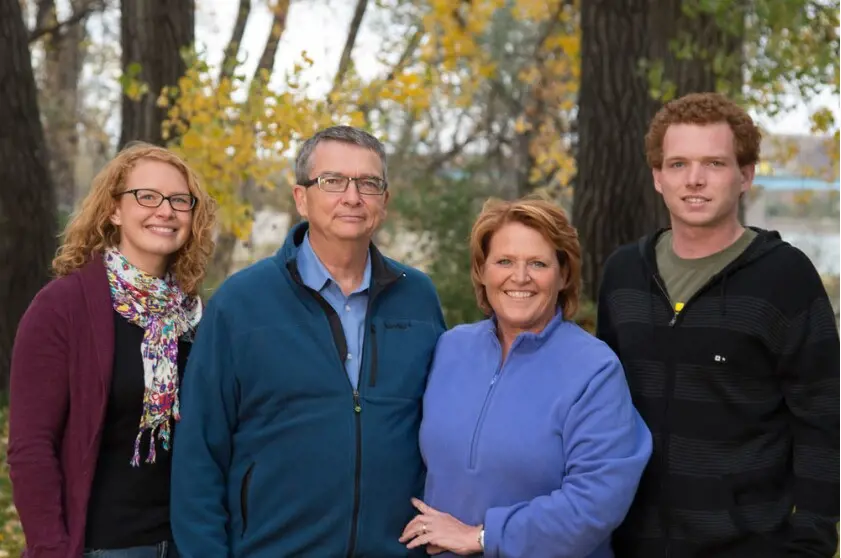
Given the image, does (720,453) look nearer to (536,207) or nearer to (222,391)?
(536,207)

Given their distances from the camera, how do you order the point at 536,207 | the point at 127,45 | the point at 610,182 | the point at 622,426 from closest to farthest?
the point at 622,426 → the point at 536,207 → the point at 610,182 → the point at 127,45

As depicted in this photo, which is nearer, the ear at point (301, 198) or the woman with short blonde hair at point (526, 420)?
the woman with short blonde hair at point (526, 420)

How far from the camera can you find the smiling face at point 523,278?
3.43m

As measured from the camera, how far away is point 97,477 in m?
3.40

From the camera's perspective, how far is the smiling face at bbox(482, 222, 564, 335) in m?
3.43

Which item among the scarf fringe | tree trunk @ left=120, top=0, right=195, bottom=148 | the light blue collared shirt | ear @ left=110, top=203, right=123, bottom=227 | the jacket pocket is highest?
tree trunk @ left=120, top=0, right=195, bottom=148

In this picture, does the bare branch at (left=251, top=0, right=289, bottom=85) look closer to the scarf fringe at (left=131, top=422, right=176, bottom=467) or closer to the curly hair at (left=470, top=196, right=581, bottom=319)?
the curly hair at (left=470, top=196, right=581, bottom=319)

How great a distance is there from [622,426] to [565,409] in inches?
6.8

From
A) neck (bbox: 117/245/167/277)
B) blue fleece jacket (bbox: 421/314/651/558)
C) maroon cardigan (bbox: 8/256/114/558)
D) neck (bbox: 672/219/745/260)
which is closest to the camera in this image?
blue fleece jacket (bbox: 421/314/651/558)

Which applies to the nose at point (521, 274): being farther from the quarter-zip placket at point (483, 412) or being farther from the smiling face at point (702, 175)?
the smiling face at point (702, 175)

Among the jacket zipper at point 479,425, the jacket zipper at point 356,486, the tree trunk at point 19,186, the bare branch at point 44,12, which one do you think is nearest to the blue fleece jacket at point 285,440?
the jacket zipper at point 356,486

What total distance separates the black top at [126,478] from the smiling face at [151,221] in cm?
26

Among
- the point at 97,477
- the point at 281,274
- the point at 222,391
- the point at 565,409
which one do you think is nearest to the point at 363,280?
the point at 281,274

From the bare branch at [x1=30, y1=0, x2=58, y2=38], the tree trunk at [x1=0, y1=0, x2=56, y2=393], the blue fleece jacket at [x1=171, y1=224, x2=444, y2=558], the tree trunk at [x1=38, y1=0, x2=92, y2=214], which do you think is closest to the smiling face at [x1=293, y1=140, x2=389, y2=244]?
the blue fleece jacket at [x1=171, y1=224, x2=444, y2=558]
